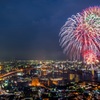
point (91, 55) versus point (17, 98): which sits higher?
point (91, 55)

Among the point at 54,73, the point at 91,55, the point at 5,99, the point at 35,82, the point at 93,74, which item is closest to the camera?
the point at 91,55

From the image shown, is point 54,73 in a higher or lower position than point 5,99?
higher

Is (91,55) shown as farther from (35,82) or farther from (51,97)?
(35,82)

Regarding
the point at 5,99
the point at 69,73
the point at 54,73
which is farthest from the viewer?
the point at 54,73

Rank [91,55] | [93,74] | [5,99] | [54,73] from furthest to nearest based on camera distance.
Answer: [54,73] < [93,74] < [5,99] < [91,55]

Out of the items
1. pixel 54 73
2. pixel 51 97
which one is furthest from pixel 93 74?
pixel 51 97

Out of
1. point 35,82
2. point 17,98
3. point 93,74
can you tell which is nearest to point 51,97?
point 17,98

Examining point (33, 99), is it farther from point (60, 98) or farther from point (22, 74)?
point (22, 74)

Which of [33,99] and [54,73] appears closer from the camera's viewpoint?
[33,99]

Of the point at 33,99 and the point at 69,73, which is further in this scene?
the point at 69,73
